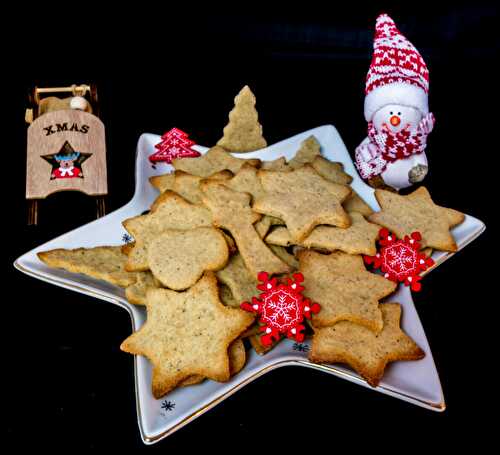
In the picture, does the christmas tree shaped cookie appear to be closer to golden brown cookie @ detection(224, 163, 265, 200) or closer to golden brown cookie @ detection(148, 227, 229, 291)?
golden brown cookie @ detection(224, 163, 265, 200)

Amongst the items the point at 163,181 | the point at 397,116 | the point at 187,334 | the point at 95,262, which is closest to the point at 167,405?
the point at 187,334

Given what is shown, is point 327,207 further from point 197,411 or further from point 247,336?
point 197,411

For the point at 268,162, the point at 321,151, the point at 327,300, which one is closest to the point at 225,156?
the point at 268,162

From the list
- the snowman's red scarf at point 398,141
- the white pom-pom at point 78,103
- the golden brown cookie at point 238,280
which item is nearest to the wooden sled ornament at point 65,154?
the white pom-pom at point 78,103

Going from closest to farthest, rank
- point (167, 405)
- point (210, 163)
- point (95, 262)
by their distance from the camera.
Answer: point (167, 405)
point (95, 262)
point (210, 163)

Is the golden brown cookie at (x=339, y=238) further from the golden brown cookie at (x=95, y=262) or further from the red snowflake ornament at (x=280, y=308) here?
the golden brown cookie at (x=95, y=262)

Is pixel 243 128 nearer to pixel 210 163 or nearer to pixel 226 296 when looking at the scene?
pixel 210 163
